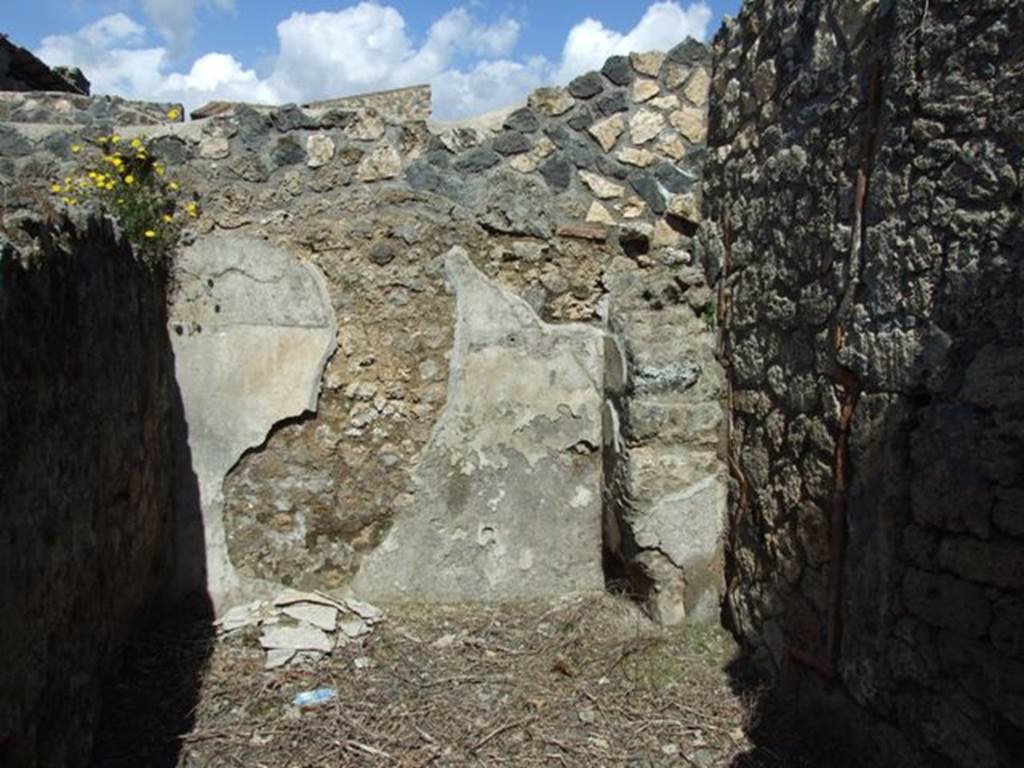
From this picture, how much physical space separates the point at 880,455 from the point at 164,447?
261 cm

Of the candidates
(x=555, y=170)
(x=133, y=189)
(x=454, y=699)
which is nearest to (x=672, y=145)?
(x=555, y=170)

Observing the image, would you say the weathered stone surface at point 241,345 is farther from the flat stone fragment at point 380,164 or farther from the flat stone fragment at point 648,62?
the flat stone fragment at point 648,62

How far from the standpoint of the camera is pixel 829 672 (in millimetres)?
2697

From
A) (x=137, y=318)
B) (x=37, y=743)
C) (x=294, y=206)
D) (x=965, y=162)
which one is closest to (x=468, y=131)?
(x=294, y=206)

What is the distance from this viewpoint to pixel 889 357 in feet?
7.73

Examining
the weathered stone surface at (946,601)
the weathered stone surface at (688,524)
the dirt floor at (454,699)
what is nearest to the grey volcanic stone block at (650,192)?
the weathered stone surface at (688,524)

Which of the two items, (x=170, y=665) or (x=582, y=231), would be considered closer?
(x=170, y=665)

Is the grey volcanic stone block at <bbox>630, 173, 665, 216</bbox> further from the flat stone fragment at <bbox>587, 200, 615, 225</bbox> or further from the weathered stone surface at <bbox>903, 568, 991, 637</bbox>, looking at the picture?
the weathered stone surface at <bbox>903, 568, 991, 637</bbox>

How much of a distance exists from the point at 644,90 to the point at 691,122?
23cm

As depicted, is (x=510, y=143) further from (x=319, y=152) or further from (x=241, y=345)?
(x=241, y=345)

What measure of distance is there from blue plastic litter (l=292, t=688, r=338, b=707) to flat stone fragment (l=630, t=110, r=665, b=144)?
2.42 m

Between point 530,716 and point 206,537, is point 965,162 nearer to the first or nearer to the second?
point 530,716

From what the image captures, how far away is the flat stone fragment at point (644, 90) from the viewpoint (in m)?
3.66

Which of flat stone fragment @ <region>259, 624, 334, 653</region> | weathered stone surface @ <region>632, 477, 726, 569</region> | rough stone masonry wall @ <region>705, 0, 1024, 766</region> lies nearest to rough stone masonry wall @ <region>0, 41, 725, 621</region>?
weathered stone surface @ <region>632, 477, 726, 569</region>
